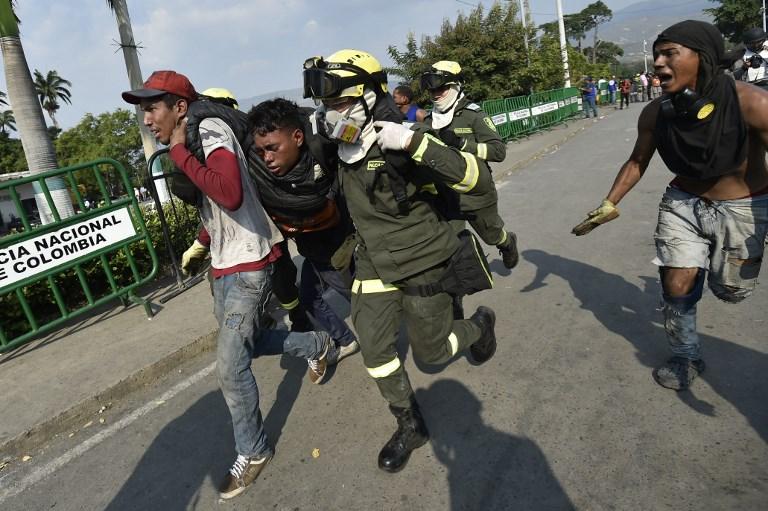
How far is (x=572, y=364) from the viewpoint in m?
3.24

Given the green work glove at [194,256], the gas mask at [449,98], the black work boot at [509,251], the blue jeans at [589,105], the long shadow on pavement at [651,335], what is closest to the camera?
the long shadow on pavement at [651,335]

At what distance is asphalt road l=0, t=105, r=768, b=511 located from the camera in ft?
7.42

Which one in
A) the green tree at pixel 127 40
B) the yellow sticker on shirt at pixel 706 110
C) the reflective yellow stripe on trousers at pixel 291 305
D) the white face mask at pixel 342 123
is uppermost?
the green tree at pixel 127 40

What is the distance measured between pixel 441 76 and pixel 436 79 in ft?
0.18

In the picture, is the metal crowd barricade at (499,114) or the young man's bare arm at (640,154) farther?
the metal crowd barricade at (499,114)

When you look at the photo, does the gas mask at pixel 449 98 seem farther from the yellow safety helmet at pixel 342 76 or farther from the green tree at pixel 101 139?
the green tree at pixel 101 139

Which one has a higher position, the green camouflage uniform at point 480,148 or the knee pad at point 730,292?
the green camouflage uniform at point 480,148

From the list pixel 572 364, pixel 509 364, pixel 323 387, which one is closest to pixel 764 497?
pixel 572 364

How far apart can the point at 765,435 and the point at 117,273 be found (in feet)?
19.1

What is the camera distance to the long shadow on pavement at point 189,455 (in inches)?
103

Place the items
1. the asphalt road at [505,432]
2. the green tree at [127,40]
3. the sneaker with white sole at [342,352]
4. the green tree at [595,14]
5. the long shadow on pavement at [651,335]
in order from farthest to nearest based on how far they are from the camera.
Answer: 1. the green tree at [595,14]
2. the green tree at [127,40]
3. the sneaker with white sole at [342,352]
4. the long shadow on pavement at [651,335]
5. the asphalt road at [505,432]

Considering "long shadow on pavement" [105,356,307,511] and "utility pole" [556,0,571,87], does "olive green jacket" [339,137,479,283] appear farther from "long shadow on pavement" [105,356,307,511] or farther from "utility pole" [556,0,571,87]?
"utility pole" [556,0,571,87]

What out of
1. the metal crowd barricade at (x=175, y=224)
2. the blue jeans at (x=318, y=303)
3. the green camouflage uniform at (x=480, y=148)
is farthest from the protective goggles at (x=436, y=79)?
the metal crowd barricade at (x=175, y=224)

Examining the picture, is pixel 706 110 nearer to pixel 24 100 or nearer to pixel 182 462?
pixel 182 462
